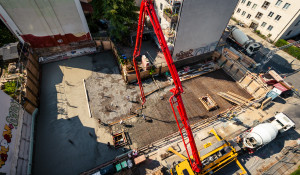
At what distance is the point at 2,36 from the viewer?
24609 millimetres

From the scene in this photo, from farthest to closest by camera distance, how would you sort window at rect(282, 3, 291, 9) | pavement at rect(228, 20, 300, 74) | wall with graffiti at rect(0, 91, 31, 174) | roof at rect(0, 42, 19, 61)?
window at rect(282, 3, 291, 9)
pavement at rect(228, 20, 300, 74)
roof at rect(0, 42, 19, 61)
wall with graffiti at rect(0, 91, 31, 174)

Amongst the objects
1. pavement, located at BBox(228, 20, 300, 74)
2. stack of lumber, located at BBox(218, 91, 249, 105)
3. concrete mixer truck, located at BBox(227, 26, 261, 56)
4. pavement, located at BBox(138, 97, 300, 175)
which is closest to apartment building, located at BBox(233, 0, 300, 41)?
pavement, located at BBox(228, 20, 300, 74)

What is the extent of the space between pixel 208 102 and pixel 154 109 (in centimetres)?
943

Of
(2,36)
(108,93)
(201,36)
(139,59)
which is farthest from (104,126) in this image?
(2,36)

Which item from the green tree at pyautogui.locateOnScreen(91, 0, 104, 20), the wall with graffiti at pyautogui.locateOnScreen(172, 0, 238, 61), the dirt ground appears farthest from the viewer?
the green tree at pyautogui.locateOnScreen(91, 0, 104, 20)

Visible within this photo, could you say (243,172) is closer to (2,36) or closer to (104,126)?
(104,126)

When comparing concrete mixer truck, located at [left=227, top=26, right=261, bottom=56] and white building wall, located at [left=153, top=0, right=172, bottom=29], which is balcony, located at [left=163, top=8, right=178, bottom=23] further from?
concrete mixer truck, located at [left=227, top=26, right=261, bottom=56]

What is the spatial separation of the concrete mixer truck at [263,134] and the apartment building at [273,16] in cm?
2676

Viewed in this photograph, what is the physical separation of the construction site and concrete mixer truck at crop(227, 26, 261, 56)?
12.4 ft

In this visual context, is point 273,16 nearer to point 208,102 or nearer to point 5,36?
point 208,102

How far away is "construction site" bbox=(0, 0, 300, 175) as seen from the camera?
17.0 m

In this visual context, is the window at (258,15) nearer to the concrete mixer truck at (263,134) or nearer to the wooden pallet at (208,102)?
the wooden pallet at (208,102)

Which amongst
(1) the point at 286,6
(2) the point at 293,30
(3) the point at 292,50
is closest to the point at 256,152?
(3) the point at 292,50

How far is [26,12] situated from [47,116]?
1814cm
